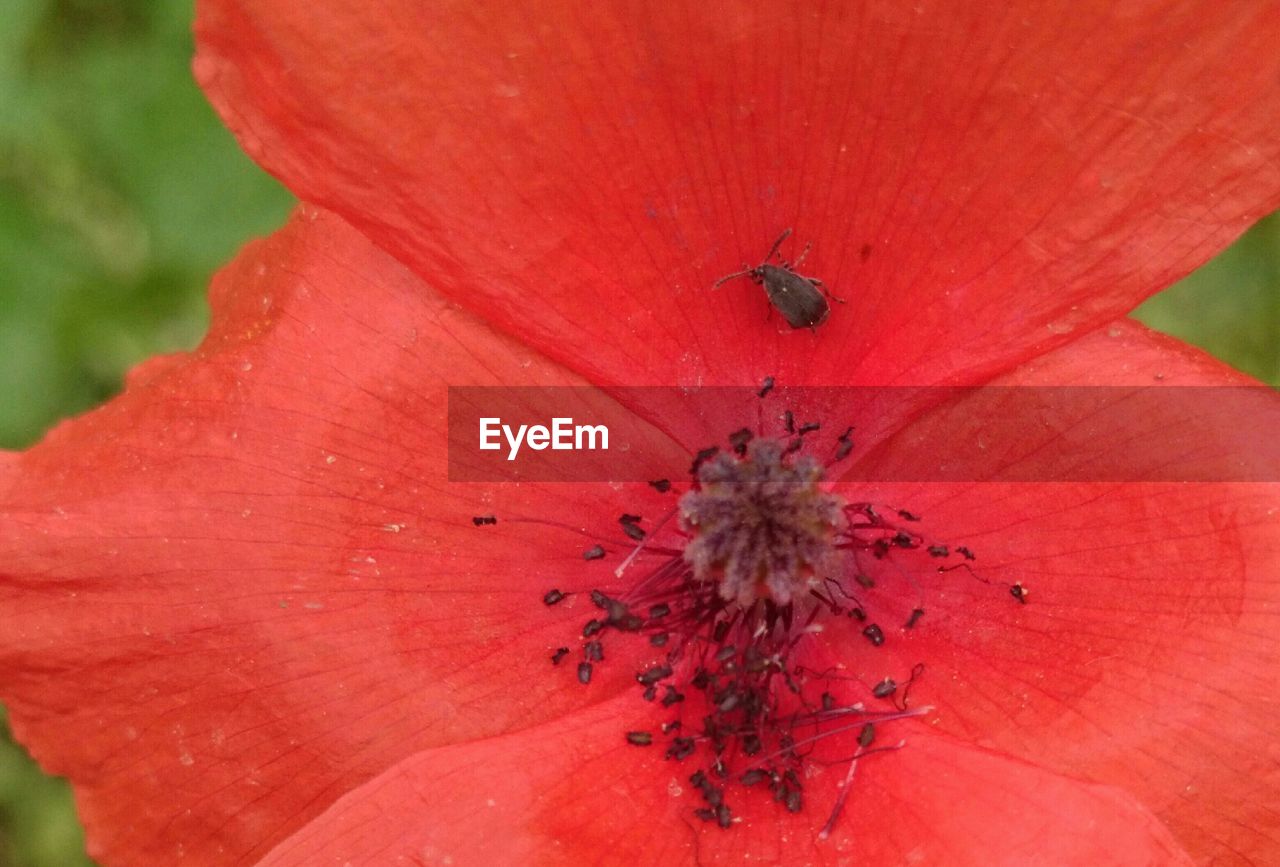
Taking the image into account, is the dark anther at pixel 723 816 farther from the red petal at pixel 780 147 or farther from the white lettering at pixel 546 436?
the red petal at pixel 780 147

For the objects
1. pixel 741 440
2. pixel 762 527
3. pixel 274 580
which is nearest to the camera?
pixel 762 527

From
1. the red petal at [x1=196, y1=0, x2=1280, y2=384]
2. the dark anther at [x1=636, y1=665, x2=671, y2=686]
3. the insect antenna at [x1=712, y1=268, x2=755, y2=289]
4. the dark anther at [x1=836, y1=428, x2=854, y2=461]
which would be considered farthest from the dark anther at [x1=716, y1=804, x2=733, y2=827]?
the insect antenna at [x1=712, y1=268, x2=755, y2=289]

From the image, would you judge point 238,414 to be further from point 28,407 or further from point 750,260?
point 28,407

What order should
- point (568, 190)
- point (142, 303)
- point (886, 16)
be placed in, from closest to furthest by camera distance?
1. point (886, 16)
2. point (568, 190)
3. point (142, 303)

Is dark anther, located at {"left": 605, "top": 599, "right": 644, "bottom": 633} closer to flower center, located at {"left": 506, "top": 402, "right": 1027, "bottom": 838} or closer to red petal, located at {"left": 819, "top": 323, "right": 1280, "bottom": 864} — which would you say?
flower center, located at {"left": 506, "top": 402, "right": 1027, "bottom": 838}

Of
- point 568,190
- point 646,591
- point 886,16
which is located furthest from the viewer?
point 646,591

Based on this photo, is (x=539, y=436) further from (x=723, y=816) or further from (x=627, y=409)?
(x=723, y=816)

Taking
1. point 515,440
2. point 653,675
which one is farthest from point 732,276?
point 653,675

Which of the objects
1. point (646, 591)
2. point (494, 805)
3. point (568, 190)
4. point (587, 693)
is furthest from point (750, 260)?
point (494, 805)
